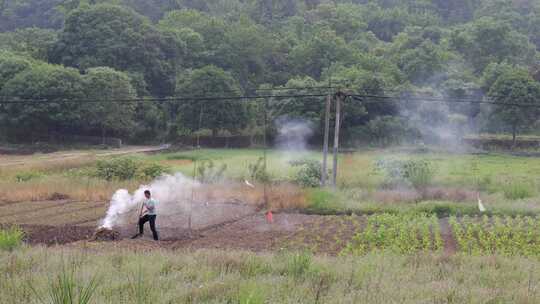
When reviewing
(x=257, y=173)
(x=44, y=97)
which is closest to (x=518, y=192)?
(x=257, y=173)

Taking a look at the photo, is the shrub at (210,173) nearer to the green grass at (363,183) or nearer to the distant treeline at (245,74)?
the green grass at (363,183)

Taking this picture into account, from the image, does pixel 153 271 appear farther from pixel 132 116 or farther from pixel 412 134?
pixel 132 116

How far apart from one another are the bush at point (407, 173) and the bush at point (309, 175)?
10.7 feet

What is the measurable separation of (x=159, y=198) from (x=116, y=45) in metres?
38.5

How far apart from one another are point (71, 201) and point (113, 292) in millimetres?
20745

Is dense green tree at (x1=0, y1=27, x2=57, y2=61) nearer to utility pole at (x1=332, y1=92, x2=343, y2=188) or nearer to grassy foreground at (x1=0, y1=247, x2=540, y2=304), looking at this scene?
utility pole at (x1=332, y1=92, x2=343, y2=188)

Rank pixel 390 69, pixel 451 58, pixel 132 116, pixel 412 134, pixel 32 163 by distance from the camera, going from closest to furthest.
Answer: pixel 32 163
pixel 412 134
pixel 132 116
pixel 390 69
pixel 451 58

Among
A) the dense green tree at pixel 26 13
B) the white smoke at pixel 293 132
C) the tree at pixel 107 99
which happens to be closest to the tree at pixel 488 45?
the white smoke at pixel 293 132

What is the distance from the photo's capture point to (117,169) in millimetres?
34312

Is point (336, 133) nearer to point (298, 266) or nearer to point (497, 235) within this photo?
point (497, 235)

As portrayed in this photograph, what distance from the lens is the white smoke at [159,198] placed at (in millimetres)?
21895

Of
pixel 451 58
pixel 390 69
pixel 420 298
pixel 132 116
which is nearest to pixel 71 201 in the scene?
pixel 420 298

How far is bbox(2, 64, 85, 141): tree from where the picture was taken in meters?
48.9

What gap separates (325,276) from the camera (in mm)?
10133
